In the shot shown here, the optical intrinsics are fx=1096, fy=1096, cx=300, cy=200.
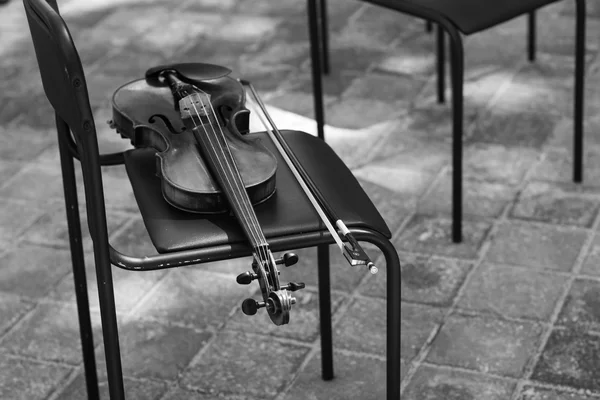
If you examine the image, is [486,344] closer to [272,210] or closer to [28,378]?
[272,210]

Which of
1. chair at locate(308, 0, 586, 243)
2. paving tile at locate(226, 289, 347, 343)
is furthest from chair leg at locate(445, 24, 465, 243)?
paving tile at locate(226, 289, 347, 343)

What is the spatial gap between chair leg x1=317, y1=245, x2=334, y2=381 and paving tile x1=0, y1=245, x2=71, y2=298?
2.59ft

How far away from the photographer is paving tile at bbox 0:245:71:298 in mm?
2719

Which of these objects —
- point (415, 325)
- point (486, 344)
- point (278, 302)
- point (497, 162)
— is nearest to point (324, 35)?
point (497, 162)

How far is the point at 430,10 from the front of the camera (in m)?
2.62

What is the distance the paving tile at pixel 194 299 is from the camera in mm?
2568

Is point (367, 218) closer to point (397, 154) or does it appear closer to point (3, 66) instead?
point (397, 154)

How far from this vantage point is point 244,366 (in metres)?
2.38

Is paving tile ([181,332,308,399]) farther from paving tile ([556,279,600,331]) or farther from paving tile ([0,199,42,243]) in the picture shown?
paving tile ([0,199,42,243])

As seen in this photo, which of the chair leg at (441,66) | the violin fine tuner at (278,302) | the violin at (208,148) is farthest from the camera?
the chair leg at (441,66)

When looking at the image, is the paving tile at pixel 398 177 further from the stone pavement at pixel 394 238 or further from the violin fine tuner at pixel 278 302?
the violin fine tuner at pixel 278 302

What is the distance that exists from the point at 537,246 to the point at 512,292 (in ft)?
0.73

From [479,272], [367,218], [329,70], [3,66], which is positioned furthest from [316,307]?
[3,66]

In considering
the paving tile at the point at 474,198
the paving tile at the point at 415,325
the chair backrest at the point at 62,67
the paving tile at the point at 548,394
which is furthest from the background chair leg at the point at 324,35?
the chair backrest at the point at 62,67
